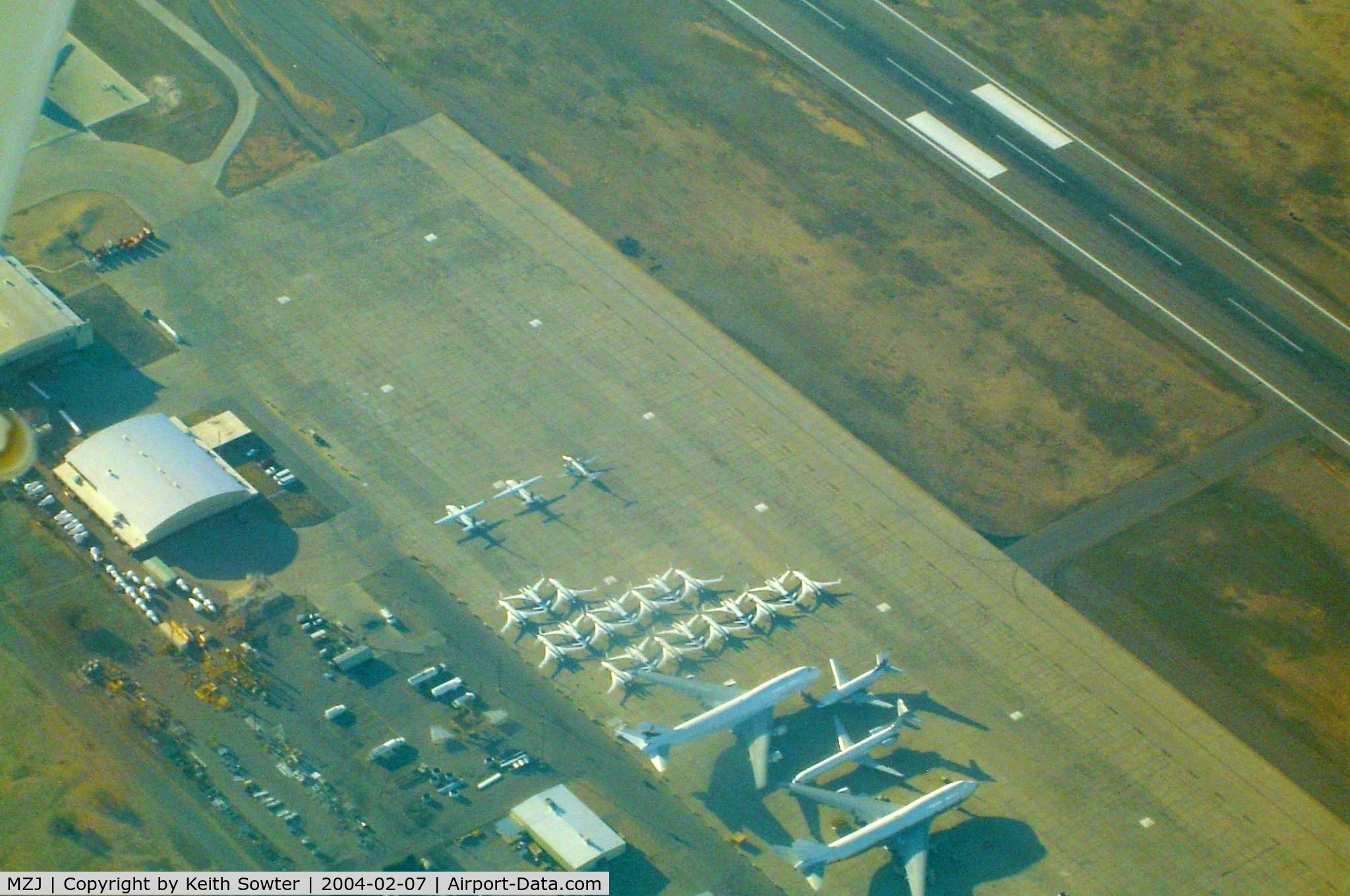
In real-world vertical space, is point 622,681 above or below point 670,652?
below

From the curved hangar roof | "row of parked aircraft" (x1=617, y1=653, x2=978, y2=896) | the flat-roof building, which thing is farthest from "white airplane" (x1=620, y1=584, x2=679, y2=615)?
the flat-roof building

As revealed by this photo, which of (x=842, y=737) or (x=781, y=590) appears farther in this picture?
(x=781, y=590)

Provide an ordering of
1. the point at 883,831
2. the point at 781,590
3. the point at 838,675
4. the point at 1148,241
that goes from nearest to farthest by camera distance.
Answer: the point at 883,831, the point at 838,675, the point at 781,590, the point at 1148,241

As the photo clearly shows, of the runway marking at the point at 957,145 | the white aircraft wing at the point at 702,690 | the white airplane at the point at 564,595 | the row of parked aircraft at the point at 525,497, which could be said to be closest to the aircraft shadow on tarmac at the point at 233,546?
the row of parked aircraft at the point at 525,497

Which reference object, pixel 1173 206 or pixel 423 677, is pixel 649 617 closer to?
pixel 423 677

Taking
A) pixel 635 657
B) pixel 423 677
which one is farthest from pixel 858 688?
pixel 423 677

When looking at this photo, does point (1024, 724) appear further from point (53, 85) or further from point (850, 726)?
point (53, 85)
